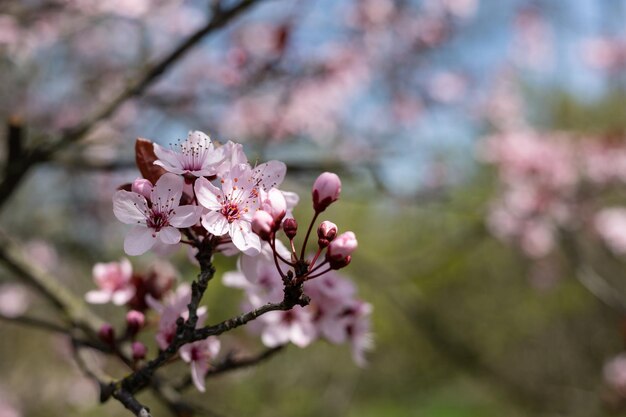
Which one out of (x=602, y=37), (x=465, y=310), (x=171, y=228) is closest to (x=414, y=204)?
(x=171, y=228)

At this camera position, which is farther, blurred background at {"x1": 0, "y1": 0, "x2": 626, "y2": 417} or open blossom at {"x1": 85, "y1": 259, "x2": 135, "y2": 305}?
blurred background at {"x1": 0, "y1": 0, "x2": 626, "y2": 417}

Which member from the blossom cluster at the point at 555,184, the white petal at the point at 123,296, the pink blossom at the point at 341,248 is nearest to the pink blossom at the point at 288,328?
the white petal at the point at 123,296

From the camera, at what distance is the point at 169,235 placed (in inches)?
36.5

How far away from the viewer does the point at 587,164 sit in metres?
5.09

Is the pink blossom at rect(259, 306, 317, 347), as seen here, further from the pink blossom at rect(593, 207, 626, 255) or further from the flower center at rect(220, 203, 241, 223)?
the pink blossom at rect(593, 207, 626, 255)

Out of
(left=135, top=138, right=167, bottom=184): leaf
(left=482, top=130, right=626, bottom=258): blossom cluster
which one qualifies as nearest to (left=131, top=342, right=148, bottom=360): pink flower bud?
(left=135, top=138, right=167, bottom=184): leaf

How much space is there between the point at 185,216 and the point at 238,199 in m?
0.10

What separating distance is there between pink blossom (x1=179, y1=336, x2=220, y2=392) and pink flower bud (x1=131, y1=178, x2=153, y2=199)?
299 mm

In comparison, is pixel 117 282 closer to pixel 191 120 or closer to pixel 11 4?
pixel 11 4

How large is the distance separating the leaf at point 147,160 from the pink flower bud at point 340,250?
33cm

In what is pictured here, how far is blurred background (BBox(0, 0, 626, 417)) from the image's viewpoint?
2.94 meters

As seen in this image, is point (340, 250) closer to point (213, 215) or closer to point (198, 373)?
point (213, 215)

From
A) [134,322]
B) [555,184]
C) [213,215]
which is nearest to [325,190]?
[213,215]

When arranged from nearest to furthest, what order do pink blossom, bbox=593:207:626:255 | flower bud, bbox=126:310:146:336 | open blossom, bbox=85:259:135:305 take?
flower bud, bbox=126:310:146:336 < open blossom, bbox=85:259:135:305 < pink blossom, bbox=593:207:626:255
